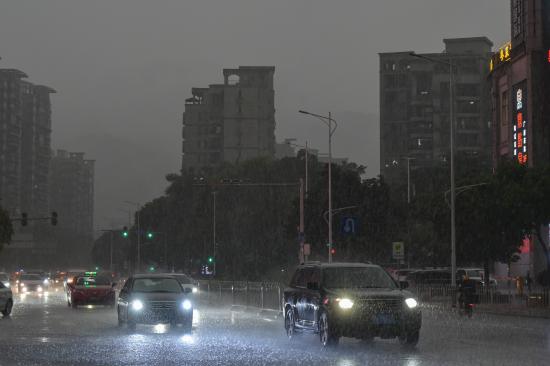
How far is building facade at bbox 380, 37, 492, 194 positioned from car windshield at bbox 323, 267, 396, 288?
12695 cm

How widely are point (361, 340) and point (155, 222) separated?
398 feet

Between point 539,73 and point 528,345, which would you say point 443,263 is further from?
point 528,345

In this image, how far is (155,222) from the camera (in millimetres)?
142625

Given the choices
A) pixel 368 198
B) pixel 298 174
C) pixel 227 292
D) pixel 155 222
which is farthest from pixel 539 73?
pixel 155 222

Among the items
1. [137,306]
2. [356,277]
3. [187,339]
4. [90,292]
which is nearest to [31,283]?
[90,292]

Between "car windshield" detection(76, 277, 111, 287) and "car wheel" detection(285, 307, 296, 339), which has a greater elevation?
"car windshield" detection(76, 277, 111, 287)

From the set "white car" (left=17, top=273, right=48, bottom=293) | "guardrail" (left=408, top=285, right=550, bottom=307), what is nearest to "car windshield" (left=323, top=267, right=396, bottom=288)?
"guardrail" (left=408, top=285, right=550, bottom=307)

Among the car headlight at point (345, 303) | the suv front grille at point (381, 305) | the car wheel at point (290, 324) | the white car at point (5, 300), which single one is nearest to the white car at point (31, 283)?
the white car at point (5, 300)

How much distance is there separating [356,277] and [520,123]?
48.5 meters

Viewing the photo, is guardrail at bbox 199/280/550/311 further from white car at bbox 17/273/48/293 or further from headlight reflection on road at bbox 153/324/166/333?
white car at bbox 17/273/48/293

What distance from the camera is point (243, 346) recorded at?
20.5m

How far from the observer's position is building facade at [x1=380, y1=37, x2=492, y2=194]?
16562 cm

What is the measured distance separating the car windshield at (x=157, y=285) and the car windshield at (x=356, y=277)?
6.89 meters

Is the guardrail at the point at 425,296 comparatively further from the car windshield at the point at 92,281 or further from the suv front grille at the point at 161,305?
the suv front grille at the point at 161,305
